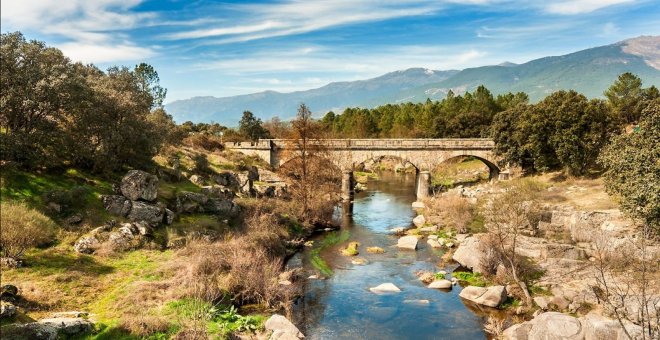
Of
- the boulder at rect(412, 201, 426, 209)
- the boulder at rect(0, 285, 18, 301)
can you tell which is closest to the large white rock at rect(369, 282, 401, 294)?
the boulder at rect(0, 285, 18, 301)

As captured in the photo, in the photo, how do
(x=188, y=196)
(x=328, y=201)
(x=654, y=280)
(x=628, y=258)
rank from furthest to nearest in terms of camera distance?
(x=328, y=201)
(x=188, y=196)
(x=628, y=258)
(x=654, y=280)

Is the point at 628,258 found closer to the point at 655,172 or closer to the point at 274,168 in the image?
the point at 655,172

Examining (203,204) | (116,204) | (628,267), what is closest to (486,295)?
(628,267)

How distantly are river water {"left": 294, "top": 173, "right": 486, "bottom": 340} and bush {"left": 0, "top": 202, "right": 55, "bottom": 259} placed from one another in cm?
1531

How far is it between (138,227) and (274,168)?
45.8 metres

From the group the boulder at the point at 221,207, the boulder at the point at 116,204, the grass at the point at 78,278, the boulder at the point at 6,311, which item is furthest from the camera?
the boulder at the point at 221,207

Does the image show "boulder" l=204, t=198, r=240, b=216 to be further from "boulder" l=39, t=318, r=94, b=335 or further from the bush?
"boulder" l=39, t=318, r=94, b=335

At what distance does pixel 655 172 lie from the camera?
Answer: 32156 mm

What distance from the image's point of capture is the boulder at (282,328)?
2248 centimetres

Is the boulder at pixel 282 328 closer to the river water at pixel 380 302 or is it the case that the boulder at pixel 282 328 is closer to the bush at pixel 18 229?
the river water at pixel 380 302

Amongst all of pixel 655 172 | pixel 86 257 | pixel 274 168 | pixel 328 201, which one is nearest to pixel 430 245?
pixel 328 201

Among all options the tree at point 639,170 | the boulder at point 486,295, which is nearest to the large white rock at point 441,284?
the boulder at point 486,295

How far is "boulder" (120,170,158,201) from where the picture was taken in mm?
36156

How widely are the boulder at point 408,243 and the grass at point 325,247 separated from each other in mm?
5735
